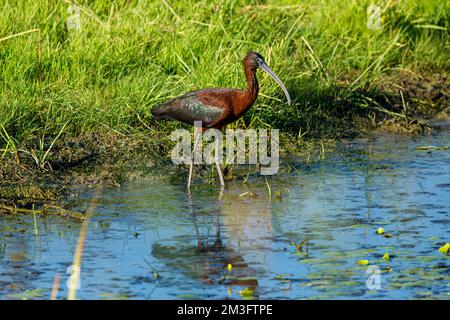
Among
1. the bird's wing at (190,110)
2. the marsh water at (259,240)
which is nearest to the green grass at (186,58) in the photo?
the bird's wing at (190,110)

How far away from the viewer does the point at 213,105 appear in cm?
880

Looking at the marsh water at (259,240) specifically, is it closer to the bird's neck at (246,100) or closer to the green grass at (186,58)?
the bird's neck at (246,100)

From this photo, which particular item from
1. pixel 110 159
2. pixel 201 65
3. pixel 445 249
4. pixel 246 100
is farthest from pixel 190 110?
pixel 445 249

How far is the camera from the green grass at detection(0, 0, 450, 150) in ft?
30.8

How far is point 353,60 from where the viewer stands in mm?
11258

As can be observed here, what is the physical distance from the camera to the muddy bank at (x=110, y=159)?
8.24 m

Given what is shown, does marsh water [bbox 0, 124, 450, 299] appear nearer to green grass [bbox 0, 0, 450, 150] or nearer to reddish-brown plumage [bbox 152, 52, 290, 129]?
reddish-brown plumage [bbox 152, 52, 290, 129]

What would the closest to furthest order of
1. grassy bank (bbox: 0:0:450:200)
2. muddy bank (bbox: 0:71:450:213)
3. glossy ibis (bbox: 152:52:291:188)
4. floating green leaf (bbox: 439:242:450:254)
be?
floating green leaf (bbox: 439:242:450:254), muddy bank (bbox: 0:71:450:213), glossy ibis (bbox: 152:52:291:188), grassy bank (bbox: 0:0:450:200)

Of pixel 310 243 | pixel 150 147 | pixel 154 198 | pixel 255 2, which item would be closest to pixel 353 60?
pixel 255 2

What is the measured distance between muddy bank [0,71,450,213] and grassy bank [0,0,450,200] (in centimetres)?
3

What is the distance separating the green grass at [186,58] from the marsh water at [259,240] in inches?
37.7

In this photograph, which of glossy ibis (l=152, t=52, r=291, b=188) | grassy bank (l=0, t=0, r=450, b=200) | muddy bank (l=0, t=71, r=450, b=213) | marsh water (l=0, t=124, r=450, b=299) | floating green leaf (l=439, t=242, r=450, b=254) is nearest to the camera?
marsh water (l=0, t=124, r=450, b=299)

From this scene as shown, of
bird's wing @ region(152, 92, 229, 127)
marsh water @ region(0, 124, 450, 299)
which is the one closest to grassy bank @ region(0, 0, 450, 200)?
bird's wing @ region(152, 92, 229, 127)

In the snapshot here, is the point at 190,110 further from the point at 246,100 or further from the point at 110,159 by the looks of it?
the point at 110,159
